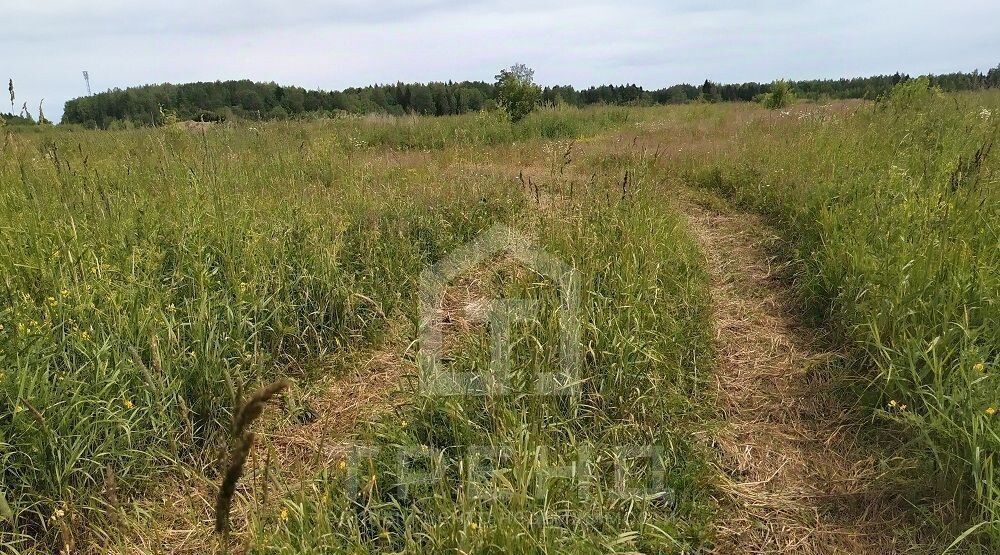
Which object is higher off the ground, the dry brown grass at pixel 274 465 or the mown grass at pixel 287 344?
the mown grass at pixel 287 344

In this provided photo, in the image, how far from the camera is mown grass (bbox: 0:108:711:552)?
6.19 feet

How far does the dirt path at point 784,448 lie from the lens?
199 centimetres

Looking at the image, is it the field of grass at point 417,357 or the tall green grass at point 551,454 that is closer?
the tall green grass at point 551,454

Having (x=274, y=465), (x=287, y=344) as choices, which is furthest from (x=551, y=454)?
(x=287, y=344)

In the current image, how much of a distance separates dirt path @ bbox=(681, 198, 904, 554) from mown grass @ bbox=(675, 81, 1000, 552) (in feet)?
0.62

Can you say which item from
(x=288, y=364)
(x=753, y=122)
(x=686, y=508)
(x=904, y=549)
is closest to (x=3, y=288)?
(x=288, y=364)

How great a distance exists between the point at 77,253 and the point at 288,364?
46.5 inches

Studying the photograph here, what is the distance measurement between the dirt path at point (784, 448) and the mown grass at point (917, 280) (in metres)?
0.19

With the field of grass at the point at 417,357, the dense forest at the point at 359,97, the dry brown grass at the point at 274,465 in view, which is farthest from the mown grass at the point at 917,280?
the dense forest at the point at 359,97

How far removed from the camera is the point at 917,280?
2.77 m

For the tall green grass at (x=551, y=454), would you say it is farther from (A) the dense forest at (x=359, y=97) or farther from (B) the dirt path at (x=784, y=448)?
(A) the dense forest at (x=359, y=97)

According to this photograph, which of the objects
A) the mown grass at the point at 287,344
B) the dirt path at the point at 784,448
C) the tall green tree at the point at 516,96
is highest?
the tall green tree at the point at 516,96

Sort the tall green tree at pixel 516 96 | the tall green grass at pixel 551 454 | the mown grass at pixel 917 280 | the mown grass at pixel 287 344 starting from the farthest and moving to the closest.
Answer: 1. the tall green tree at pixel 516 96
2. the mown grass at pixel 917 280
3. the mown grass at pixel 287 344
4. the tall green grass at pixel 551 454

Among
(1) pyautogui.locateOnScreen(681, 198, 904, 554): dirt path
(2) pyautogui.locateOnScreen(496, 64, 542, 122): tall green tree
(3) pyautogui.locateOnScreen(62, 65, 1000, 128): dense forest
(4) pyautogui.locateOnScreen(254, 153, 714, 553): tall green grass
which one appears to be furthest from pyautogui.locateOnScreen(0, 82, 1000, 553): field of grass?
(2) pyautogui.locateOnScreen(496, 64, 542, 122): tall green tree
